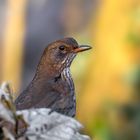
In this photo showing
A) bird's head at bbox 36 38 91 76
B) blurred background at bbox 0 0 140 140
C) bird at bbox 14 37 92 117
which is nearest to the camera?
bird at bbox 14 37 92 117

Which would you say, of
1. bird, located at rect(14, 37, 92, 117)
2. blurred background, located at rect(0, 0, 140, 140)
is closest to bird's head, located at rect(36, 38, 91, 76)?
bird, located at rect(14, 37, 92, 117)

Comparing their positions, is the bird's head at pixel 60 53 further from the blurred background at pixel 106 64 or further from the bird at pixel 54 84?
the blurred background at pixel 106 64

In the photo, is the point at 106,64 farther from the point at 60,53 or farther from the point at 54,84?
the point at 54,84

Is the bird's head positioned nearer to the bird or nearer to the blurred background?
the bird

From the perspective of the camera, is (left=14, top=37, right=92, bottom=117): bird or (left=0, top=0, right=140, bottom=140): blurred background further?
(left=0, top=0, right=140, bottom=140): blurred background

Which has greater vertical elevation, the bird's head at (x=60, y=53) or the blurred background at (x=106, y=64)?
the bird's head at (x=60, y=53)

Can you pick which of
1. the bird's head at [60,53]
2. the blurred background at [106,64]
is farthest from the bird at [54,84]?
the blurred background at [106,64]

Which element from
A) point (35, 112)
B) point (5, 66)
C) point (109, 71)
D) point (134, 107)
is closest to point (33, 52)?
point (5, 66)

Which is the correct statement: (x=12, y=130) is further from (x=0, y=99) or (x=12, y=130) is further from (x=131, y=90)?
(x=131, y=90)
